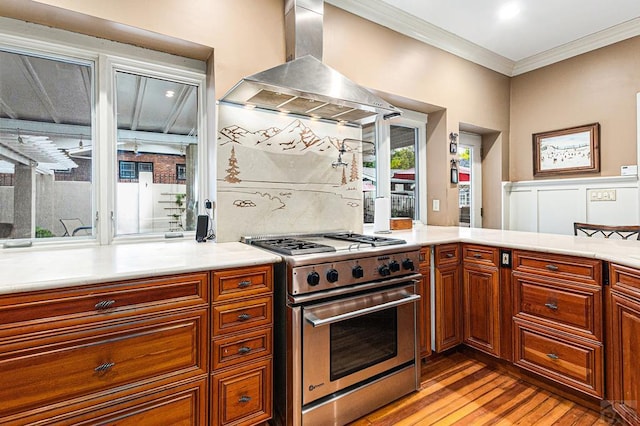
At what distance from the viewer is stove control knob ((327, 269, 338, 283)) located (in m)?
1.75

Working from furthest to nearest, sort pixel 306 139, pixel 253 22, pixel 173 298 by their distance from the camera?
1. pixel 306 139
2. pixel 253 22
3. pixel 173 298

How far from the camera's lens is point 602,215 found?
3234mm

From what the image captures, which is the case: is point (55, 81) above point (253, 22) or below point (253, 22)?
below

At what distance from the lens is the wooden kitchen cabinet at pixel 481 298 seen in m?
2.36

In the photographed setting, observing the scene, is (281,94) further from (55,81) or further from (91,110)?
(55,81)

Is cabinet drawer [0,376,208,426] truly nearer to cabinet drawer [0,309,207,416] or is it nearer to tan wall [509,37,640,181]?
cabinet drawer [0,309,207,416]

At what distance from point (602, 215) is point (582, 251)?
1.80m

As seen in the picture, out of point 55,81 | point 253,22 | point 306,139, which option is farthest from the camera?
point 306,139

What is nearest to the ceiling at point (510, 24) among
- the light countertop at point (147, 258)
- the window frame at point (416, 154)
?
the window frame at point (416, 154)

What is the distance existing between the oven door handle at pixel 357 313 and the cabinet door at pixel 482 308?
0.65m

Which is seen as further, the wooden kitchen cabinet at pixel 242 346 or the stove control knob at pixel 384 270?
the stove control knob at pixel 384 270

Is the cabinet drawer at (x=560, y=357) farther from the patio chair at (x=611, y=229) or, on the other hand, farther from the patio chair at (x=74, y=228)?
the patio chair at (x=74, y=228)

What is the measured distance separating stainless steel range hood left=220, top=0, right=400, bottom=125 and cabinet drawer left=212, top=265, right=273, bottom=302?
0.93m

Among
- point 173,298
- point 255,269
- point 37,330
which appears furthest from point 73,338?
point 255,269
